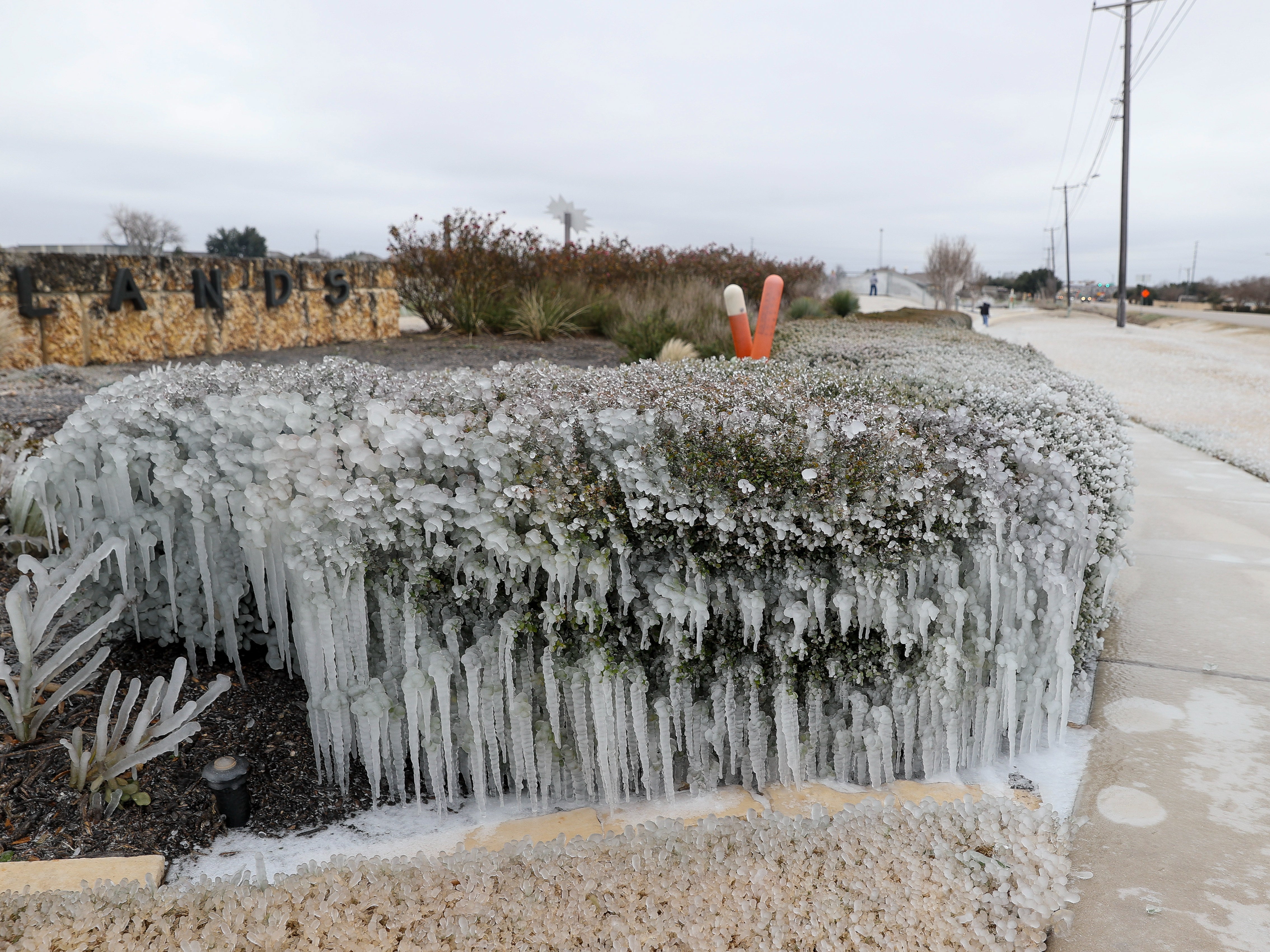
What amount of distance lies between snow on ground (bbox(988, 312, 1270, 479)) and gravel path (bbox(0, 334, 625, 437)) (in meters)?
5.40

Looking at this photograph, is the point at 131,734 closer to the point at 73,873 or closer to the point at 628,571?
the point at 73,873

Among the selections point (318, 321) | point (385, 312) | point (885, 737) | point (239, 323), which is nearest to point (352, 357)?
point (239, 323)

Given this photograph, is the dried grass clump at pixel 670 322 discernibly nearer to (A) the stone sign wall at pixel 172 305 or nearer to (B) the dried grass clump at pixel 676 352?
(B) the dried grass clump at pixel 676 352

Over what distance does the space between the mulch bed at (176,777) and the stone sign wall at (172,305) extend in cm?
638

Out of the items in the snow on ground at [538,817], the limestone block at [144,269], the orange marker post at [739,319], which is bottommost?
the snow on ground at [538,817]

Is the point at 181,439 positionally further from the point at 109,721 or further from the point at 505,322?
the point at 505,322

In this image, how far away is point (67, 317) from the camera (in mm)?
8180

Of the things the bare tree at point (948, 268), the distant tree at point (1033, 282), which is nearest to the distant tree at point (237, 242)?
the bare tree at point (948, 268)

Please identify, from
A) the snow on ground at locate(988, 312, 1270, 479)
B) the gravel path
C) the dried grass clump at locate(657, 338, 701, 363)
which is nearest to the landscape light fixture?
the gravel path

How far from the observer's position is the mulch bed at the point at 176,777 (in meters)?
2.01

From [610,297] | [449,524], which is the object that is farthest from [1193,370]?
[449,524]

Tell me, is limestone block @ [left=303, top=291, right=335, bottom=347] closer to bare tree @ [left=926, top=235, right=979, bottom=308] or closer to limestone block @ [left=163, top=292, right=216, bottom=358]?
limestone block @ [left=163, top=292, right=216, bottom=358]

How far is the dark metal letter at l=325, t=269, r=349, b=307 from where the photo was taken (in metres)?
10.9

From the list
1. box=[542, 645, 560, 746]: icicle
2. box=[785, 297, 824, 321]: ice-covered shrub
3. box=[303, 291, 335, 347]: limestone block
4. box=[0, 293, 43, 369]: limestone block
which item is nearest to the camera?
box=[542, 645, 560, 746]: icicle
